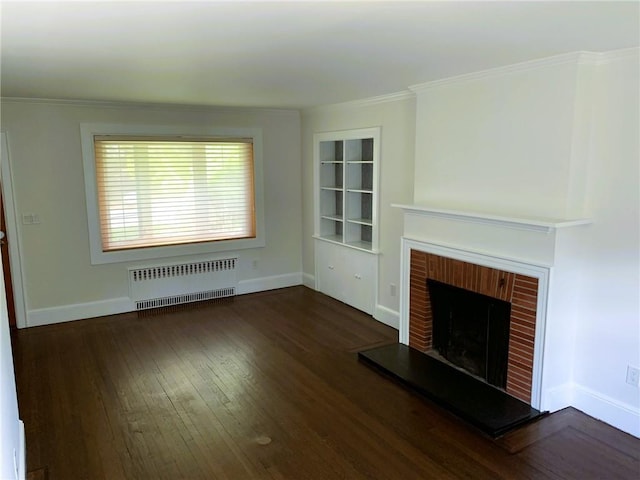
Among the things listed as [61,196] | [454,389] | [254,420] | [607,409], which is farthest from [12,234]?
[607,409]

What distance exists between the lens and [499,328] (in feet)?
11.5

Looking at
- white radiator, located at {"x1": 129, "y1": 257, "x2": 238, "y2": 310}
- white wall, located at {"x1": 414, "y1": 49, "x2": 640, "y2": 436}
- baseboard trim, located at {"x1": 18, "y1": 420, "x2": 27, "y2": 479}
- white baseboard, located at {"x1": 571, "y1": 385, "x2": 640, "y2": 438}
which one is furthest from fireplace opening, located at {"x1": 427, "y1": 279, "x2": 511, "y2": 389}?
baseboard trim, located at {"x1": 18, "y1": 420, "x2": 27, "y2": 479}

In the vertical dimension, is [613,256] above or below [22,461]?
above

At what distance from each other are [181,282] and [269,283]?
3.85 ft

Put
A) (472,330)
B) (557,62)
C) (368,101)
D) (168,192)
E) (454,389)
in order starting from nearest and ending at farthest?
(557,62) → (454,389) → (472,330) → (368,101) → (168,192)

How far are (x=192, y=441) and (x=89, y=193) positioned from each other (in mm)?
3207

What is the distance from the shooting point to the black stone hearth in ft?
10.1

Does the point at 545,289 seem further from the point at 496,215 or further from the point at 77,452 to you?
the point at 77,452

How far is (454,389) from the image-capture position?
3445mm

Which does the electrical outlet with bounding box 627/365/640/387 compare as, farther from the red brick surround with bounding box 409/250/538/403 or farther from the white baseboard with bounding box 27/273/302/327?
the white baseboard with bounding box 27/273/302/327

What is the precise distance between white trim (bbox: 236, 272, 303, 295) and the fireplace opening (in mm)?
2728

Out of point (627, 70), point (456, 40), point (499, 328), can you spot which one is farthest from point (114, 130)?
point (627, 70)

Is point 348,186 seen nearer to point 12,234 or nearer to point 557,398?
point 557,398

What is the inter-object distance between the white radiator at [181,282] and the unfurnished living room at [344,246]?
0.12 ft
